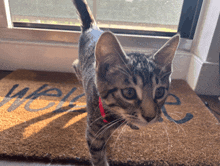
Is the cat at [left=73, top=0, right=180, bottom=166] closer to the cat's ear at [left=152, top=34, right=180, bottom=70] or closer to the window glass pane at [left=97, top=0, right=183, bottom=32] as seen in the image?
the cat's ear at [left=152, top=34, right=180, bottom=70]

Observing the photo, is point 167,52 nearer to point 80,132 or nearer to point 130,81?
point 130,81

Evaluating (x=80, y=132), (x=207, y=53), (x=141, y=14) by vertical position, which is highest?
(x=141, y=14)

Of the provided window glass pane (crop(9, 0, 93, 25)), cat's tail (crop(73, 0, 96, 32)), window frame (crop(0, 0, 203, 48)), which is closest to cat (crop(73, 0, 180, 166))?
cat's tail (crop(73, 0, 96, 32))

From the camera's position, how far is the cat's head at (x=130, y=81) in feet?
1.90

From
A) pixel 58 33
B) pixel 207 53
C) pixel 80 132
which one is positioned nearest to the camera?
pixel 80 132

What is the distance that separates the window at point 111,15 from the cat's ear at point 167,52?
3.76ft

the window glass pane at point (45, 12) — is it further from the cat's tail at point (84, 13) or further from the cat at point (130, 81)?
the cat at point (130, 81)

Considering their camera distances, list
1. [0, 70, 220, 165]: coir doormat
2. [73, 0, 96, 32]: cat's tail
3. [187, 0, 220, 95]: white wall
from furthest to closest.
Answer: [187, 0, 220, 95]: white wall → [73, 0, 96, 32]: cat's tail → [0, 70, 220, 165]: coir doormat

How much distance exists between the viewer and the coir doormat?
85cm

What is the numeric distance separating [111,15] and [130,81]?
4.47 feet

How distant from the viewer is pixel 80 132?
1.00 metres

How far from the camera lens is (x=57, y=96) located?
1.34m

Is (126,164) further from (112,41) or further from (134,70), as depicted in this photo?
(112,41)

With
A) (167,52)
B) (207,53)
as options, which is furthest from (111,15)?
(167,52)
